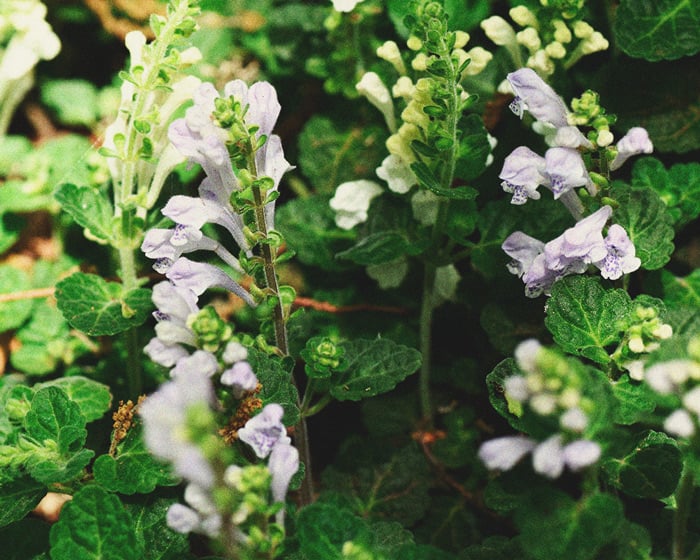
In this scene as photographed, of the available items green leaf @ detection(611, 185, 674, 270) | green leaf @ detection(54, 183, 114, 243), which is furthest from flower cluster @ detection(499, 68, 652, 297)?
green leaf @ detection(54, 183, 114, 243)

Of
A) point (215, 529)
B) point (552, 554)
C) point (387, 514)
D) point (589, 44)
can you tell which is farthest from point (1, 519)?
point (589, 44)

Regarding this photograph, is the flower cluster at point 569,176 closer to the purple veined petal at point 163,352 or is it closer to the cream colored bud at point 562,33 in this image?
the cream colored bud at point 562,33

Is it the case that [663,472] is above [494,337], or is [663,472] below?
above

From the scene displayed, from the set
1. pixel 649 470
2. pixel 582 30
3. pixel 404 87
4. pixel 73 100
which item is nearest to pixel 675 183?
pixel 582 30

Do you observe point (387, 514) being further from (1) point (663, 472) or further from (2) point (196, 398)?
(2) point (196, 398)

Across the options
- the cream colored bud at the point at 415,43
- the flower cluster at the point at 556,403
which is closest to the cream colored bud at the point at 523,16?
the cream colored bud at the point at 415,43
